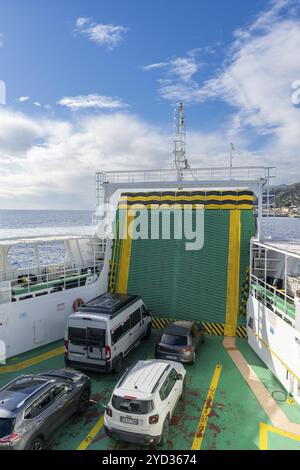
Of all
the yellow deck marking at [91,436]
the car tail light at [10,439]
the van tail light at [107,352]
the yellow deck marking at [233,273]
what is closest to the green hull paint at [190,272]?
the yellow deck marking at [233,273]

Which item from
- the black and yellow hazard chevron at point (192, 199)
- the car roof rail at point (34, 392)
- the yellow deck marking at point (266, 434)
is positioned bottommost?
the yellow deck marking at point (266, 434)

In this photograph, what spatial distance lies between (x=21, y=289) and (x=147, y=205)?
25.3ft

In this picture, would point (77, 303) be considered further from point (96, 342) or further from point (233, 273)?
point (233, 273)

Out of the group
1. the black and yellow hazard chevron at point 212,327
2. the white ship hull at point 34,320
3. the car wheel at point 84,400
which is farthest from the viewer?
the black and yellow hazard chevron at point 212,327

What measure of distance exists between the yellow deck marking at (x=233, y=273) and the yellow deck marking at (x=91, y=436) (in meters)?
7.37

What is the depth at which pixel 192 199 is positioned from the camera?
16359 millimetres

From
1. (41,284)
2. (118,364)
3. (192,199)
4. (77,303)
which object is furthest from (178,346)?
(192,199)

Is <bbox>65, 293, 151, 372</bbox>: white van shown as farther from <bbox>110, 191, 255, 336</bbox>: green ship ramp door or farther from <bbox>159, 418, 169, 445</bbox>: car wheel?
<bbox>110, 191, 255, 336</bbox>: green ship ramp door

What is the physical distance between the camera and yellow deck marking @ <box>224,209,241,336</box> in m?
13.7

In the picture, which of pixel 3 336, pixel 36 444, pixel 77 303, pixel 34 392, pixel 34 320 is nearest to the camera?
pixel 36 444

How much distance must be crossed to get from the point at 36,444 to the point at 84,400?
188 cm

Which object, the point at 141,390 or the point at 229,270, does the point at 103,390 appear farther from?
the point at 229,270

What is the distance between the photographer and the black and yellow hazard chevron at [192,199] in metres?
15.6

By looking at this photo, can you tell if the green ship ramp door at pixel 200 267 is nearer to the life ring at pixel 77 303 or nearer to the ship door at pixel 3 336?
the life ring at pixel 77 303
